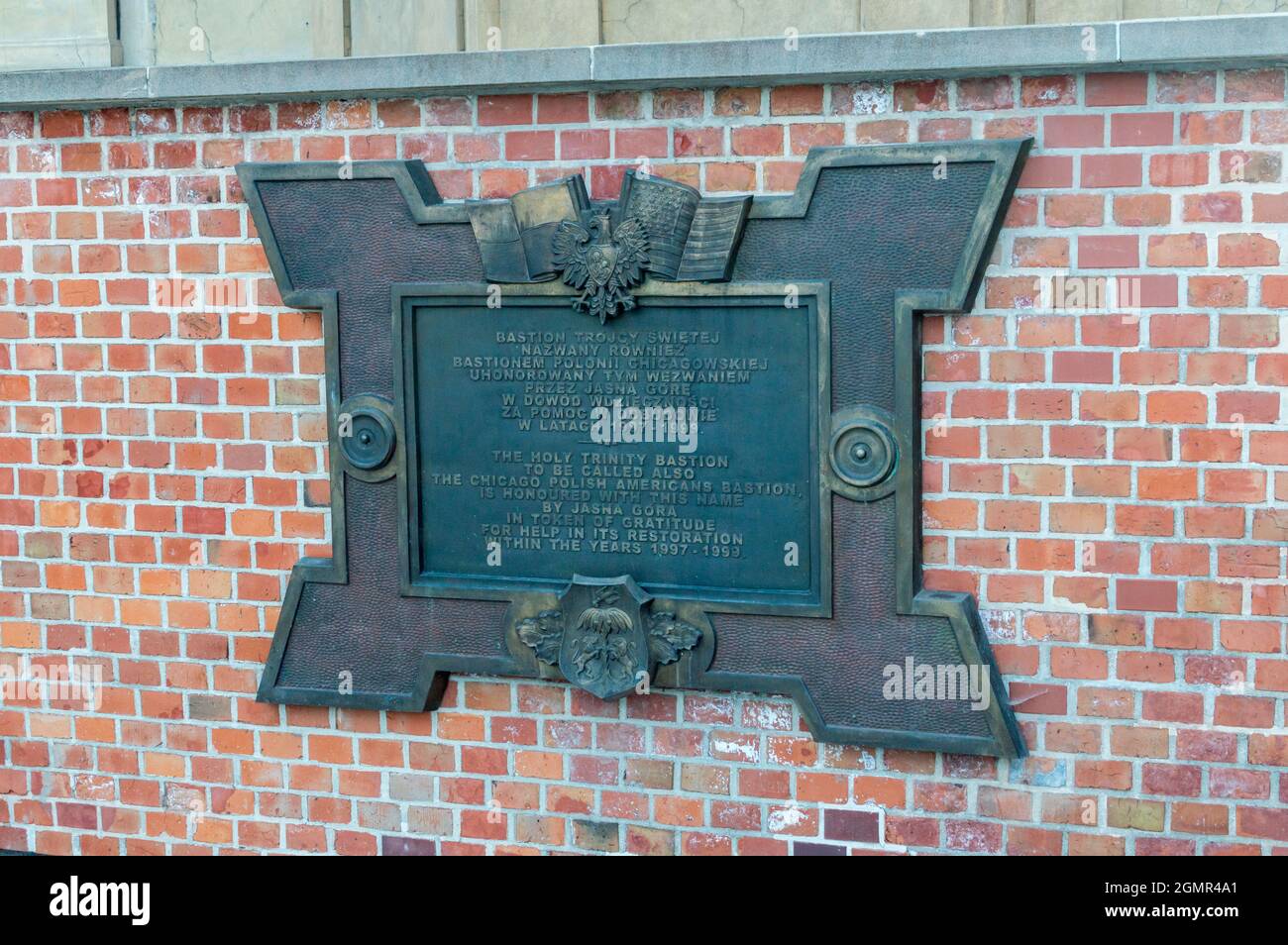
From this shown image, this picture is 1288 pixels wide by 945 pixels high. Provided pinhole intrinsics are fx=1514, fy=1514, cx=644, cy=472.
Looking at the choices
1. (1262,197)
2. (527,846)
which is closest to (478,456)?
(527,846)

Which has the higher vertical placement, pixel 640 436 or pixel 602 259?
pixel 602 259

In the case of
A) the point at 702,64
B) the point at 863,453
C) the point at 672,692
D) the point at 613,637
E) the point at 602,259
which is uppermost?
the point at 702,64

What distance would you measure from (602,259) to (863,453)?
77 centimetres

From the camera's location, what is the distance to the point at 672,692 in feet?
12.3

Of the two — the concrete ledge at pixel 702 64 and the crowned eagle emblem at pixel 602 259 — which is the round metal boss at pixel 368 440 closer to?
the crowned eagle emblem at pixel 602 259

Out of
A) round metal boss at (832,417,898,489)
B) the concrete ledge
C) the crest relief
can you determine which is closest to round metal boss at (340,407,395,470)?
the crest relief

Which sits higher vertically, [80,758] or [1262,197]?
[1262,197]

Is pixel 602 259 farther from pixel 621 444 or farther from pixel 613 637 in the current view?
pixel 613 637

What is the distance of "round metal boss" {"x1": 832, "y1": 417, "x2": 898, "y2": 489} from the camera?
11.3 ft

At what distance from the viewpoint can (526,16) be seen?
4.70 meters

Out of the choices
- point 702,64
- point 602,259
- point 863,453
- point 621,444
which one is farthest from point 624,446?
→ point 702,64

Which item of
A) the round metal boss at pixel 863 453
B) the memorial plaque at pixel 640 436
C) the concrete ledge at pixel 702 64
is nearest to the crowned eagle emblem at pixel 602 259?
the memorial plaque at pixel 640 436

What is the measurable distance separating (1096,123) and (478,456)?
5.41 ft

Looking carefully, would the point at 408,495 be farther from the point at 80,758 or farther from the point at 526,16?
the point at 526,16
